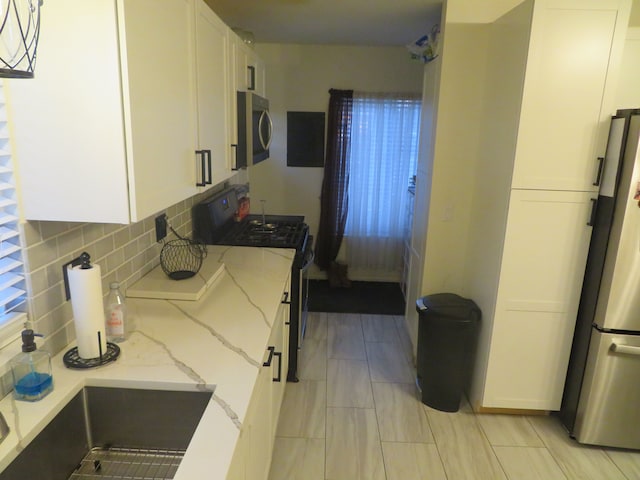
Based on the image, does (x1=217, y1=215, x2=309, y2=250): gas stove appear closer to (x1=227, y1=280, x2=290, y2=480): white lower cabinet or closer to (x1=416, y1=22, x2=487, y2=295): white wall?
(x1=227, y1=280, x2=290, y2=480): white lower cabinet

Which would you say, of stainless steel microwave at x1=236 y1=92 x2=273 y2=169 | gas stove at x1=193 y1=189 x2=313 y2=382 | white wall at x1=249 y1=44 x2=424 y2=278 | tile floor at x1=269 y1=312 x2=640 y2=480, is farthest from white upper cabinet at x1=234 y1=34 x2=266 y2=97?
tile floor at x1=269 y1=312 x2=640 y2=480

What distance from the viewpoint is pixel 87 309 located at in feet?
4.45

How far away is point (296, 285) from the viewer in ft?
9.13

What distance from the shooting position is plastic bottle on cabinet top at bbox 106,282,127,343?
152 centimetres

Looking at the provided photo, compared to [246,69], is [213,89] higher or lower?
lower

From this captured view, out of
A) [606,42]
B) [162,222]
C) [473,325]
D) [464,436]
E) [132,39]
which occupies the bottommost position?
[464,436]

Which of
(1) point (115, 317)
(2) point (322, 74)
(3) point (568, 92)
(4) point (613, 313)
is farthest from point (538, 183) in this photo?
(2) point (322, 74)

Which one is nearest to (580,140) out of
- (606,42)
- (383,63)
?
(606,42)

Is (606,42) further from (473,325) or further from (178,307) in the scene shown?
(178,307)

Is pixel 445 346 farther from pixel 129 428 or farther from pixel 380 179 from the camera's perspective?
pixel 380 179

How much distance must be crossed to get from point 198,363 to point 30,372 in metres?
0.44

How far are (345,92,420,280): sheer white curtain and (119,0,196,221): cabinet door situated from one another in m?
3.02

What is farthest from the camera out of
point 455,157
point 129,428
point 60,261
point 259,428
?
point 455,157

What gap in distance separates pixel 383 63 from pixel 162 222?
120 inches
